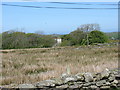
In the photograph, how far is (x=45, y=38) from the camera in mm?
37969

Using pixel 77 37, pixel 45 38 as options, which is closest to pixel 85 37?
pixel 77 37

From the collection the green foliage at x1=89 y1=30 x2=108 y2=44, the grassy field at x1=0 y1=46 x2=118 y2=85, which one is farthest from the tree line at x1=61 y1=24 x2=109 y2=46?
the grassy field at x1=0 y1=46 x2=118 y2=85

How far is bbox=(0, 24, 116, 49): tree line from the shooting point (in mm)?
35281

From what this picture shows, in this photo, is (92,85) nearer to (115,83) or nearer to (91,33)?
(115,83)

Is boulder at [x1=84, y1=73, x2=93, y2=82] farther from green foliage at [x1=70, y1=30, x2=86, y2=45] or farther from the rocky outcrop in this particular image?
green foliage at [x1=70, y1=30, x2=86, y2=45]

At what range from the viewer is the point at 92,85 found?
4805mm

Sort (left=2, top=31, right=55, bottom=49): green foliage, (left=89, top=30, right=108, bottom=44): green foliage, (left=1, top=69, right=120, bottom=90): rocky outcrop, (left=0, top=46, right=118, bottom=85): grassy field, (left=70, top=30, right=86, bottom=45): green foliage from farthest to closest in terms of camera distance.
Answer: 1. (left=89, top=30, right=108, bottom=44): green foliage
2. (left=70, top=30, right=86, bottom=45): green foliage
3. (left=2, top=31, right=55, bottom=49): green foliage
4. (left=0, top=46, right=118, bottom=85): grassy field
5. (left=1, top=69, right=120, bottom=90): rocky outcrop

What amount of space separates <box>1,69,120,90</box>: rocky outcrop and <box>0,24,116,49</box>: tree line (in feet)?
101

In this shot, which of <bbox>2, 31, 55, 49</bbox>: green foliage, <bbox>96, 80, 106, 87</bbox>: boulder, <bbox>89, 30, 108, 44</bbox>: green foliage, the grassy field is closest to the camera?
<bbox>96, 80, 106, 87</bbox>: boulder

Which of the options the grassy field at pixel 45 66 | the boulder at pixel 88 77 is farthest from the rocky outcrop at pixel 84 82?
the grassy field at pixel 45 66

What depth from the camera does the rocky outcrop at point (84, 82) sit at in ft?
14.8

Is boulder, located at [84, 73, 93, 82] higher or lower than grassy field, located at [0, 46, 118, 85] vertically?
higher

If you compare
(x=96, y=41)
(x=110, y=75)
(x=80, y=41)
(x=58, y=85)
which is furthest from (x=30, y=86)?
(x=96, y=41)

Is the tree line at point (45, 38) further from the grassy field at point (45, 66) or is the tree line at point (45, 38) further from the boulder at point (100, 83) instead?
the boulder at point (100, 83)
